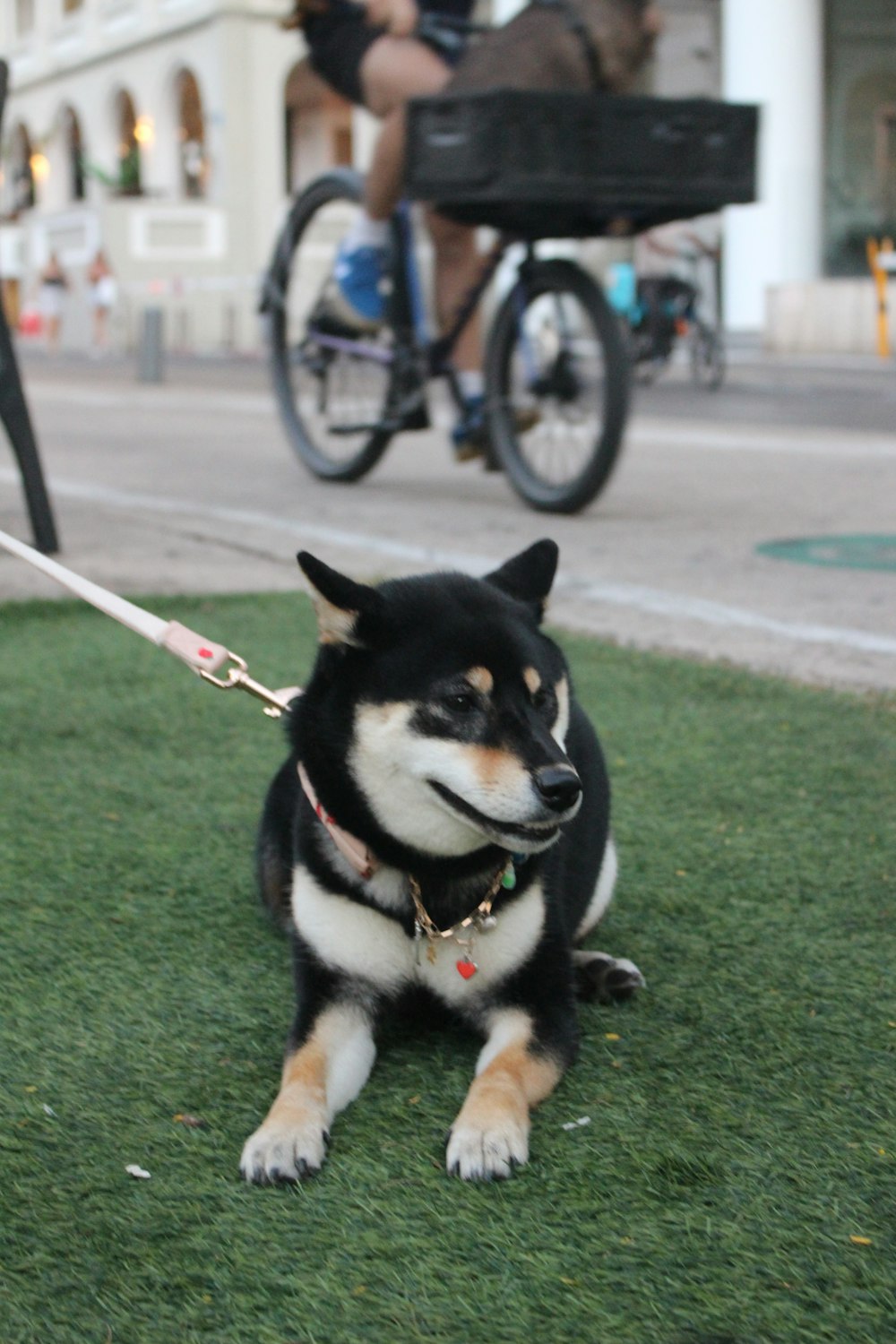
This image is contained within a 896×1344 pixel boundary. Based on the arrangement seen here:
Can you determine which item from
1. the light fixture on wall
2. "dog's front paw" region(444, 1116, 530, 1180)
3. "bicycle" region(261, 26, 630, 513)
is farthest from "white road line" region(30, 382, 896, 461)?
the light fixture on wall

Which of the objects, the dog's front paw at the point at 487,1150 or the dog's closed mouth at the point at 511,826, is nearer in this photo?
the dog's front paw at the point at 487,1150

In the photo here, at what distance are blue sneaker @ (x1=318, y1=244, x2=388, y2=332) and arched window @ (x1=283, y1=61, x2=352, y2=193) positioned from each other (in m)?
38.8

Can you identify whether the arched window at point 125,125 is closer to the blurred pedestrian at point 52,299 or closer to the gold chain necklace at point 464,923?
the blurred pedestrian at point 52,299

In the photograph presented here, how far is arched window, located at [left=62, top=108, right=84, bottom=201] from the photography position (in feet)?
172

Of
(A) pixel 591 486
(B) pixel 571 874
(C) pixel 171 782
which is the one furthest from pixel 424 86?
(B) pixel 571 874

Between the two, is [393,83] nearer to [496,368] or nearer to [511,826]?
[496,368]

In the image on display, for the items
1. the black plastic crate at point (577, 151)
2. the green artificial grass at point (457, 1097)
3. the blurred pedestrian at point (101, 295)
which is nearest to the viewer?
the green artificial grass at point (457, 1097)

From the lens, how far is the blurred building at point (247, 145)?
994 inches

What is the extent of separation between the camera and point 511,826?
2129 millimetres

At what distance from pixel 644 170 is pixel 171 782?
3.63 meters

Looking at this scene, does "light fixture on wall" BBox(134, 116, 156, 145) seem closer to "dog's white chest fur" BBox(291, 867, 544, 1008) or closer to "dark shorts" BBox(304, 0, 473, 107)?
"dark shorts" BBox(304, 0, 473, 107)

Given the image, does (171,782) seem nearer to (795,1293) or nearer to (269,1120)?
(269,1120)

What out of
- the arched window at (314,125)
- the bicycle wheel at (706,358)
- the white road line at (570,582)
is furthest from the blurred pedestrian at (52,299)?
the white road line at (570,582)

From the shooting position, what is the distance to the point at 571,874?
256 cm
